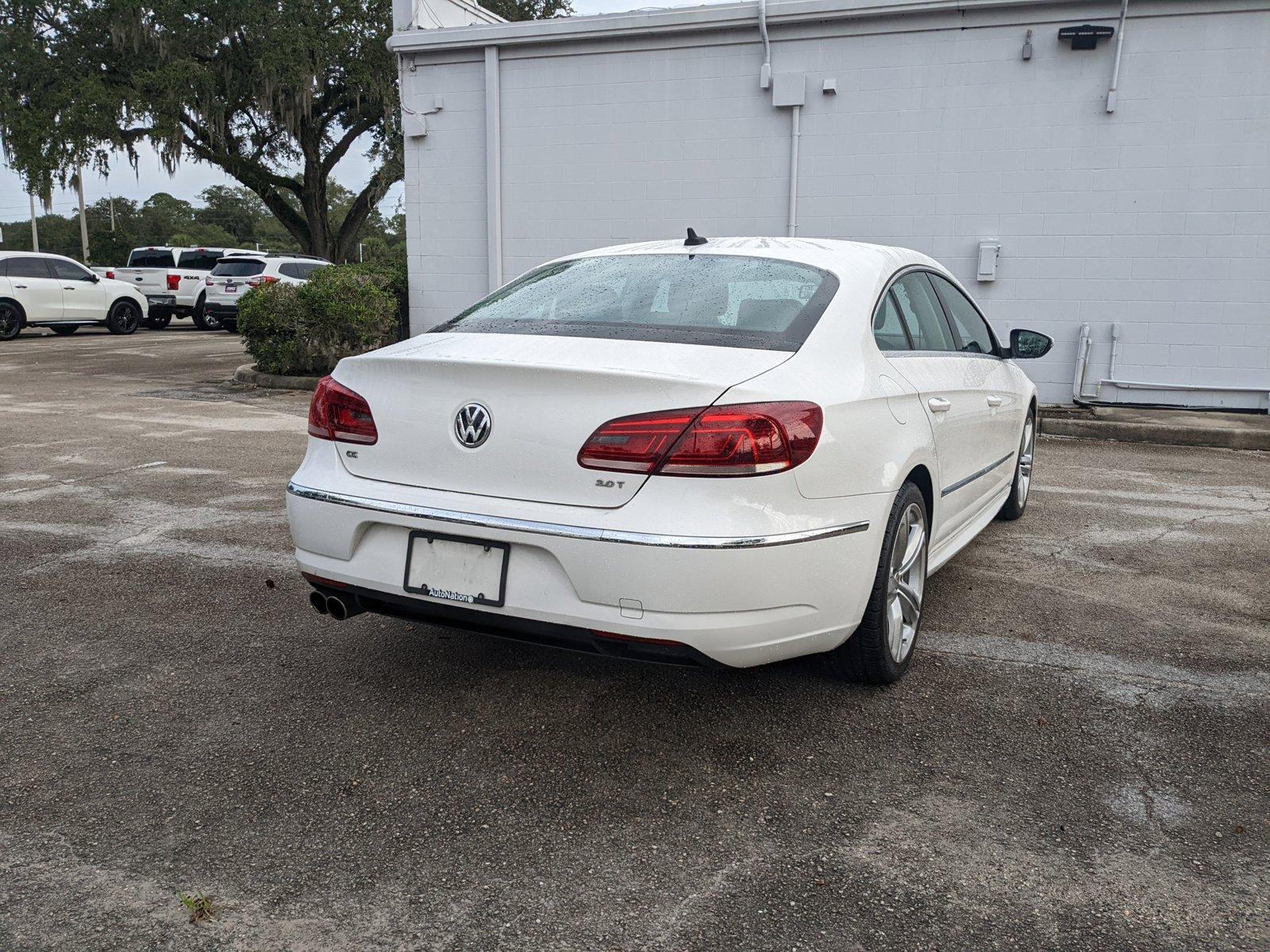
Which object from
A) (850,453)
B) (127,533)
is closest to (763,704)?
(850,453)

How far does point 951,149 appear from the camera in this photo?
11016mm

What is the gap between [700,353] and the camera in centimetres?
309

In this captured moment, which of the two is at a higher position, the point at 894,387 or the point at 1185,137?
the point at 1185,137

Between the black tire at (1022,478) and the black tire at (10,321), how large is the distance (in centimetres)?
1950

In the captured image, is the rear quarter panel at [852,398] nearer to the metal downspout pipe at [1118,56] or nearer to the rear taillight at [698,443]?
the rear taillight at [698,443]

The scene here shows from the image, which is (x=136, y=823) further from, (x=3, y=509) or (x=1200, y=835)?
(x=3, y=509)

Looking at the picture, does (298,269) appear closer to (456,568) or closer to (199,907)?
(456,568)

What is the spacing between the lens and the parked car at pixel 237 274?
2211cm

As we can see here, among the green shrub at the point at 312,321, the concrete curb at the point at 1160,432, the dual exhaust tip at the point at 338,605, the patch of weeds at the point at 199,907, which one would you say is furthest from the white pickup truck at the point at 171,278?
the patch of weeds at the point at 199,907

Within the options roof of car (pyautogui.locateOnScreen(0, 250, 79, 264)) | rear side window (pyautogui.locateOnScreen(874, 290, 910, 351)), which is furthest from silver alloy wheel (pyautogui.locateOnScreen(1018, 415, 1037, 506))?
roof of car (pyautogui.locateOnScreen(0, 250, 79, 264))

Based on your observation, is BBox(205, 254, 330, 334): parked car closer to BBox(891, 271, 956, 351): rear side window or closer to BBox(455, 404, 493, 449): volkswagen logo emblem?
BBox(891, 271, 956, 351): rear side window

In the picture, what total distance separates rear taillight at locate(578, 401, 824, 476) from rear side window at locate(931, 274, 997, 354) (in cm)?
210

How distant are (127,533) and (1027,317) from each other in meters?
8.85

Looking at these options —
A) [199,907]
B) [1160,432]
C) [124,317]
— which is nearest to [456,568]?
[199,907]
